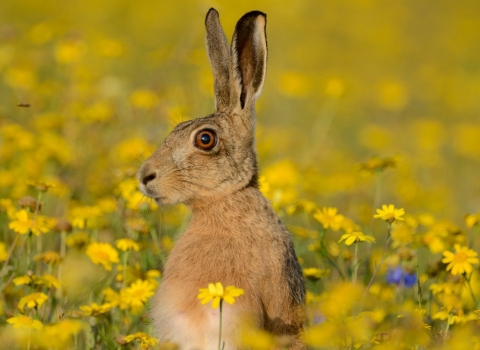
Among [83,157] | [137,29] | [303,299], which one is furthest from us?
[137,29]

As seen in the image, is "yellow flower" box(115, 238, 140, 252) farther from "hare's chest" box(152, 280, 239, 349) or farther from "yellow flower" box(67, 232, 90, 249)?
"hare's chest" box(152, 280, 239, 349)

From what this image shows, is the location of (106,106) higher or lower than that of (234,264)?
higher

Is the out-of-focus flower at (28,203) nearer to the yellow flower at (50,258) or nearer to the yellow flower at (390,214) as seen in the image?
the yellow flower at (50,258)

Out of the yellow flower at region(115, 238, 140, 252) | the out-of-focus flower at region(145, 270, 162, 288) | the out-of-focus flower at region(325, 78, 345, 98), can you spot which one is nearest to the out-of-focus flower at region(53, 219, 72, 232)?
the yellow flower at region(115, 238, 140, 252)

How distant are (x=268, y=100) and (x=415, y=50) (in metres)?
5.19

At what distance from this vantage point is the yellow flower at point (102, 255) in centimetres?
504

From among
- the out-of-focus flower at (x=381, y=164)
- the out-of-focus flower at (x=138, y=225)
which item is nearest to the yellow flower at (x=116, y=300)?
the out-of-focus flower at (x=138, y=225)

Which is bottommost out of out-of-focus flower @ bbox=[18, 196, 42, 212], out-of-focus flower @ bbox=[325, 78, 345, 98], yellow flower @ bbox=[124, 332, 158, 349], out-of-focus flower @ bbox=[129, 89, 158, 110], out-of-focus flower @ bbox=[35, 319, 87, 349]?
yellow flower @ bbox=[124, 332, 158, 349]

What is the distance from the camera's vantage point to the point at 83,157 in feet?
25.9

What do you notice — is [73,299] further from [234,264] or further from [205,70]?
[205,70]

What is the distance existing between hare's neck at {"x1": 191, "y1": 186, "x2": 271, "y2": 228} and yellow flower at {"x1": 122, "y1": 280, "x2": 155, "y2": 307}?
552mm

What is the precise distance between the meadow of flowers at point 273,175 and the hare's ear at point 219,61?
0.69m

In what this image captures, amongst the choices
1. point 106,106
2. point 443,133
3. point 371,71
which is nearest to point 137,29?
point 371,71

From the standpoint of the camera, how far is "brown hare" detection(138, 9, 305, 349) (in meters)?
4.09
